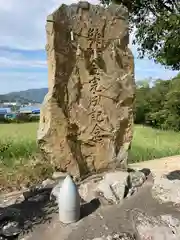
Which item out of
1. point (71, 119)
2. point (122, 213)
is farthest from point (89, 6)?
point (122, 213)

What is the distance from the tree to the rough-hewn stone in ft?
20.5

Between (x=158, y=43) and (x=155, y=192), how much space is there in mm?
8859

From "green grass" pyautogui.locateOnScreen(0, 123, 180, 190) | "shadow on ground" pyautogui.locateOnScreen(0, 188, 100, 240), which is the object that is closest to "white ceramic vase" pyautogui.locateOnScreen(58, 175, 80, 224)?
"shadow on ground" pyautogui.locateOnScreen(0, 188, 100, 240)

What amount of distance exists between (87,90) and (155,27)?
6890mm

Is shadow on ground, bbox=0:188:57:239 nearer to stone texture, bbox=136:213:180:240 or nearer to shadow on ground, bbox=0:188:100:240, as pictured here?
shadow on ground, bbox=0:188:100:240

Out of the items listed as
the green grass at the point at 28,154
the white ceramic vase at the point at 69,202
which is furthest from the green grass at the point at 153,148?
the white ceramic vase at the point at 69,202

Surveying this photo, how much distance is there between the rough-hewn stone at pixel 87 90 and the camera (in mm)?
5355

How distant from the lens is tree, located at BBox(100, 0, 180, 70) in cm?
1182

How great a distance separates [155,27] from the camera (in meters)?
11.8

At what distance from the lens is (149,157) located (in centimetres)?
987

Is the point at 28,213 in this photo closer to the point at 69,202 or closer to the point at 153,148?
the point at 69,202

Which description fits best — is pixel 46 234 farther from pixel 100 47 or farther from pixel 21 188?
pixel 100 47

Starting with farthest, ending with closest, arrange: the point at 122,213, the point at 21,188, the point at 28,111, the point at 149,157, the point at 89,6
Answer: the point at 28,111 < the point at 149,157 < the point at 21,188 < the point at 89,6 < the point at 122,213

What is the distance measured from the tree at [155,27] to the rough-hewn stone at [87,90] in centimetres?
625
